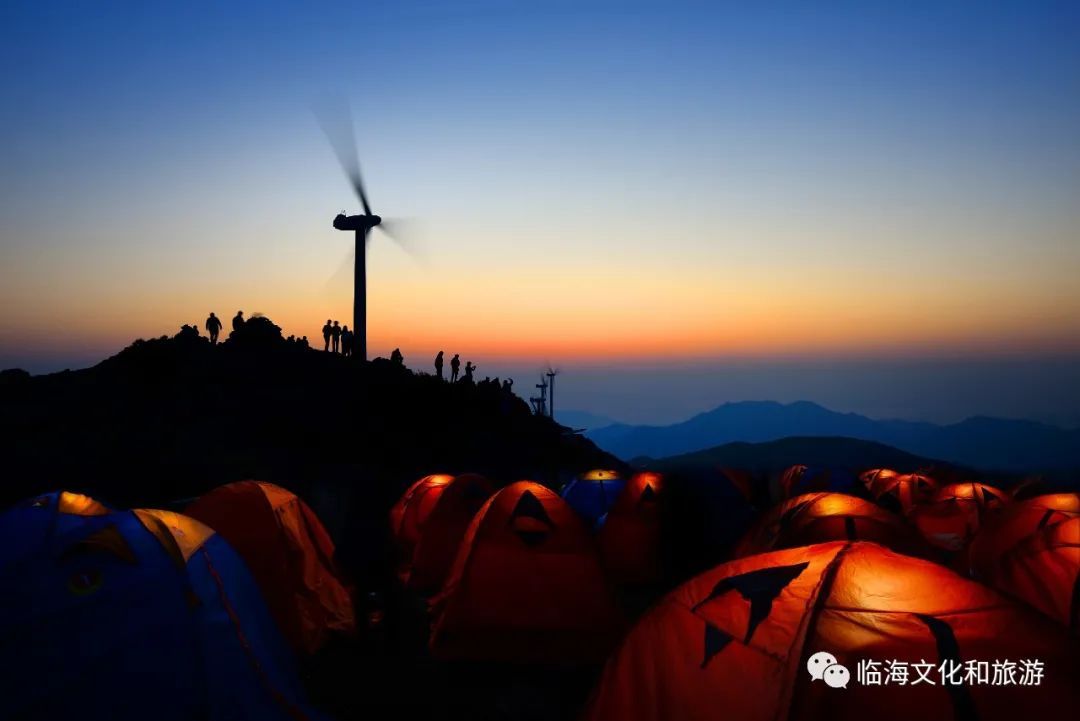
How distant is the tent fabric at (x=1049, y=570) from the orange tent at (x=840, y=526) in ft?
4.33

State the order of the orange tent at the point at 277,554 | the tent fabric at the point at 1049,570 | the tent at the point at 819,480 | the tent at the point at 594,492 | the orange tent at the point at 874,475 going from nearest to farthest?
the tent fabric at the point at 1049,570 < the orange tent at the point at 277,554 < the tent at the point at 594,492 < the tent at the point at 819,480 < the orange tent at the point at 874,475

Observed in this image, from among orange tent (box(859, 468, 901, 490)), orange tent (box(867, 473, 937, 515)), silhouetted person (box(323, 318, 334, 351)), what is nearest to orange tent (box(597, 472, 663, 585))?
orange tent (box(867, 473, 937, 515))

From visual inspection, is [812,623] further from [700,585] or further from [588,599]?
[588,599]

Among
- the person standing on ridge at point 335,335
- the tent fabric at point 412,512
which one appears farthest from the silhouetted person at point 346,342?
the tent fabric at point 412,512

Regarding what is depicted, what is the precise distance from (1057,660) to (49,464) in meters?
32.0

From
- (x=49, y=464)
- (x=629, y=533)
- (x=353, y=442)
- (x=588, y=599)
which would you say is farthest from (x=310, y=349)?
(x=588, y=599)

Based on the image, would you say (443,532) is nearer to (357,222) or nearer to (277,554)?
(277,554)

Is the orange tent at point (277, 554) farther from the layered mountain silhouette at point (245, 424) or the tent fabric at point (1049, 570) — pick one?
the tent fabric at point (1049, 570)

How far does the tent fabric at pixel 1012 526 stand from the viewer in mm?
10266

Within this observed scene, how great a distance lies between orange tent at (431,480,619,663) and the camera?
28.6 ft

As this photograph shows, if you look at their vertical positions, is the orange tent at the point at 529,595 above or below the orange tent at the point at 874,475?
above

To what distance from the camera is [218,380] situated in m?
35.3

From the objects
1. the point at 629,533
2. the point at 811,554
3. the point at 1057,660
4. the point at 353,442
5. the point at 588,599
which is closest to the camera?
the point at 1057,660

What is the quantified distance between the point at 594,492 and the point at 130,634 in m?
11.8
